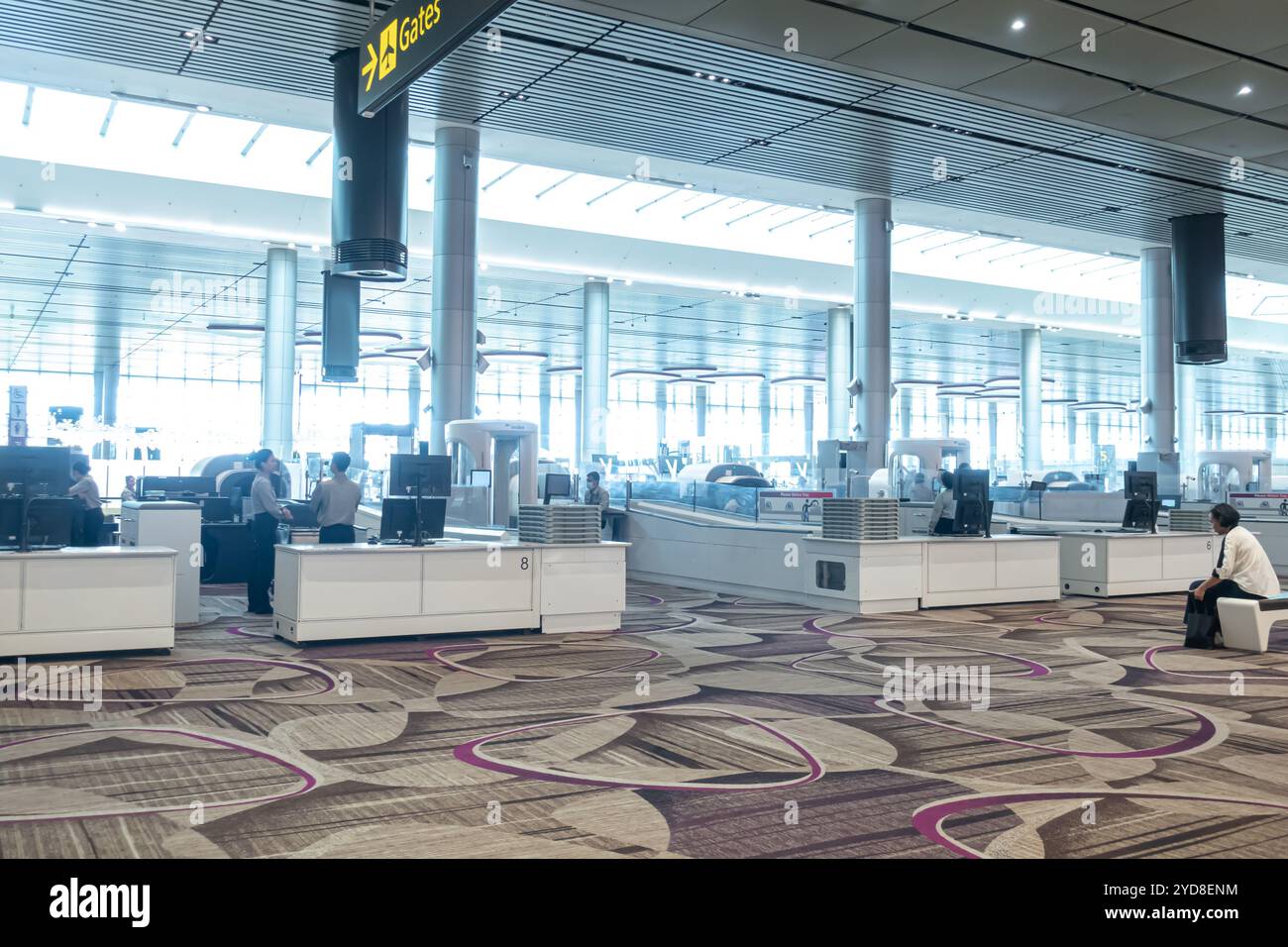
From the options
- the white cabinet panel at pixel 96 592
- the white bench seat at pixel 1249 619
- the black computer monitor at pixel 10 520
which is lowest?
the white bench seat at pixel 1249 619

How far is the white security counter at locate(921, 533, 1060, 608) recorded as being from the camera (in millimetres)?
12844

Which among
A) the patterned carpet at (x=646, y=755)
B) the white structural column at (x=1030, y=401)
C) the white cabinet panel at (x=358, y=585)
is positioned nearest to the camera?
the patterned carpet at (x=646, y=755)

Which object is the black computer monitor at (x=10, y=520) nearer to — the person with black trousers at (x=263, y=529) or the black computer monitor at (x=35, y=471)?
the black computer monitor at (x=35, y=471)

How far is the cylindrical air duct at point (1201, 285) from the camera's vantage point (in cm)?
2048

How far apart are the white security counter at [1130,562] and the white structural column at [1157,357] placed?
7912mm

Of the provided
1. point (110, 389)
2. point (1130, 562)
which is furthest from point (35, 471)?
point (110, 389)

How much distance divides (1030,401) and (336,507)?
96.4 feet

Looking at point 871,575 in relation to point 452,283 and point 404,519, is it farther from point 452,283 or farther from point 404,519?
point 452,283

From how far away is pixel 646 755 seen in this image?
18.5 ft

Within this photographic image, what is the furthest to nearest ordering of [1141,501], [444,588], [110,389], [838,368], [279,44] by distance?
[110,389], [838,368], [1141,501], [279,44], [444,588]

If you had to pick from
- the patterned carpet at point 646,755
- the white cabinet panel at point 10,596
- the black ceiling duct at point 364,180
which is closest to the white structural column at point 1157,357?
the patterned carpet at point 646,755

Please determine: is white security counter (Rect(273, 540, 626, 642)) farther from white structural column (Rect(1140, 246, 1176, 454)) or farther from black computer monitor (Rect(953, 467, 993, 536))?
white structural column (Rect(1140, 246, 1176, 454))
